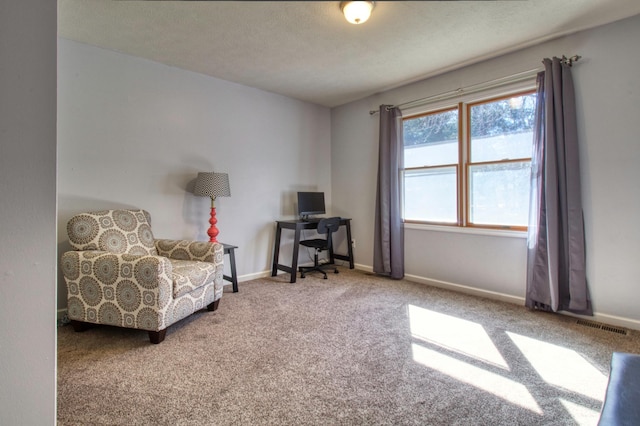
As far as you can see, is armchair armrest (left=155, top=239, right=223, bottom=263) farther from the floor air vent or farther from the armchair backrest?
the floor air vent

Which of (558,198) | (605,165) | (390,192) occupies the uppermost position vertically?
(605,165)

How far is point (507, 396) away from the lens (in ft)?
4.91

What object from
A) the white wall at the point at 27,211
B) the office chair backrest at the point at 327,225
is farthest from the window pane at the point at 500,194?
the white wall at the point at 27,211

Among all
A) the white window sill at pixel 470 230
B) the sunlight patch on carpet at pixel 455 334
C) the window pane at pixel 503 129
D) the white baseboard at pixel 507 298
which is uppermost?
the window pane at pixel 503 129

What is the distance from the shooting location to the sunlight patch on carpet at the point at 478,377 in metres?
1.47

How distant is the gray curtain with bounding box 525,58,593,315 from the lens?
2.39 metres

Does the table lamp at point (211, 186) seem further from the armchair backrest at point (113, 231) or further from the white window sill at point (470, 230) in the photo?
the white window sill at point (470, 230)

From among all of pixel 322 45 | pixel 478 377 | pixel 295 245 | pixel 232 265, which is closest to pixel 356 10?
pixel 322 45

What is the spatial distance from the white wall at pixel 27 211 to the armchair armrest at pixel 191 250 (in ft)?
5.29

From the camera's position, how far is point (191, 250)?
2.67 meters

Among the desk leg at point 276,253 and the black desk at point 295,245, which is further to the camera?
the desk leg at point 276,253

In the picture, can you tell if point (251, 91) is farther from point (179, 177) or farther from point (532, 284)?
point (532, 284)

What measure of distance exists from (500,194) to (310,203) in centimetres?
212

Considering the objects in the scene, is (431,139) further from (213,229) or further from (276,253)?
(213,229)
